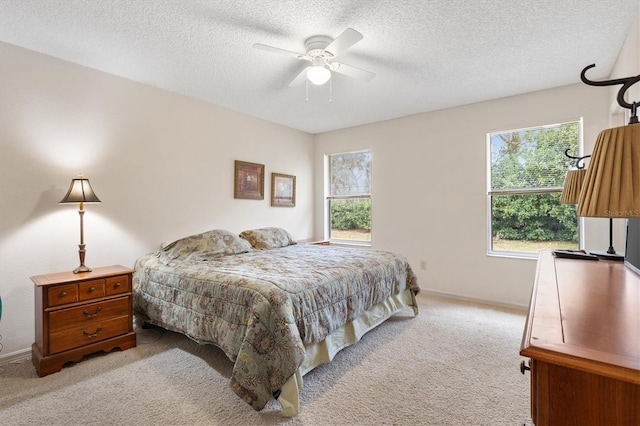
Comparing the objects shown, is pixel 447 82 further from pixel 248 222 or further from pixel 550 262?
pixel 248 222

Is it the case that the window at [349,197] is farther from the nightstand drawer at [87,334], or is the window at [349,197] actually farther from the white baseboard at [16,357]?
the white baseboard at [16,357]

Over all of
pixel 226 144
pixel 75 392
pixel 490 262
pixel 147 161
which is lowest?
pixel 75 392

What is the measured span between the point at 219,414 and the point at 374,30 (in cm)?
275

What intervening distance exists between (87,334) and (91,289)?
34 centimetres

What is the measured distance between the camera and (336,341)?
235cm

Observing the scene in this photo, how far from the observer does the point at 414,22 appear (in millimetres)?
2160

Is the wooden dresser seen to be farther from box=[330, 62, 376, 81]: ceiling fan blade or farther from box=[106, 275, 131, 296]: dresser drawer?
box=[106, 275, 131, 296]: dresser drawer

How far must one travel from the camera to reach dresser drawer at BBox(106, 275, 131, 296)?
2.51m

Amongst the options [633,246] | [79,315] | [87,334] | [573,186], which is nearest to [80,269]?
[79,315]

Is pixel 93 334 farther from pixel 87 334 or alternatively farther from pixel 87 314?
pixel 87 314

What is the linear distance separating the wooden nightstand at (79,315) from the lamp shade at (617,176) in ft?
9.88

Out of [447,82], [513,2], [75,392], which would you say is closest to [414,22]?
[513,2]

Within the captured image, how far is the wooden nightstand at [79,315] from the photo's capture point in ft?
7.22

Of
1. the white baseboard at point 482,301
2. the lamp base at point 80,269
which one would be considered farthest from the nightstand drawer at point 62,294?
the white baseboard at point 482,301
